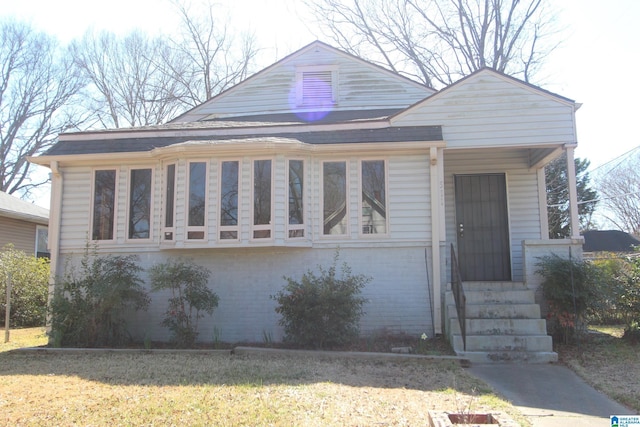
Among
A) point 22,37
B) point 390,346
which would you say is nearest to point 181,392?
point 390,346

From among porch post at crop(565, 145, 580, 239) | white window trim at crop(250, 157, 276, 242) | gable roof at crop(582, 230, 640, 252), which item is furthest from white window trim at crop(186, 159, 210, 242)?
gable roof at crop(582, 230, 640, 252)

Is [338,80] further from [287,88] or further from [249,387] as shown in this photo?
[249,387]

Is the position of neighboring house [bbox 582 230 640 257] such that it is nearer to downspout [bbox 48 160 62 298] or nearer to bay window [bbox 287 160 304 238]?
bay window [bbox 287 160 304 238]

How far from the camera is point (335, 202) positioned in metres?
9.39

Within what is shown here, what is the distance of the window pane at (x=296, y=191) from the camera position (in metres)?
9.12

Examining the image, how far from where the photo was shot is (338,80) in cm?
1315

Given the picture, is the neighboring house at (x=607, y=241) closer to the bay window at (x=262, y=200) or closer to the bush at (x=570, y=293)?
the bush at (x=570, y=293)

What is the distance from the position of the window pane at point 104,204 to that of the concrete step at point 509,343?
7148 mm

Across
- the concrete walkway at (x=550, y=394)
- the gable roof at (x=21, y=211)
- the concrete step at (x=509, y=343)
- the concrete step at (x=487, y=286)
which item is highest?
the gable roof at (x=21, y=211)

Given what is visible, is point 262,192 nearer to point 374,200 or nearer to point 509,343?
point 374,200

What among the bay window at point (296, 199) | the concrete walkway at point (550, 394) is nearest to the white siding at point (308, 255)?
the bay window at point (296, 199)

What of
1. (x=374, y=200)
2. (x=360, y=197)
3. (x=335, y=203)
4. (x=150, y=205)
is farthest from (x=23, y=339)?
(x=374, y=200)

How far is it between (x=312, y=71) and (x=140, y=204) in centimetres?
616

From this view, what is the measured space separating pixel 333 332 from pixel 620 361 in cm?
427
